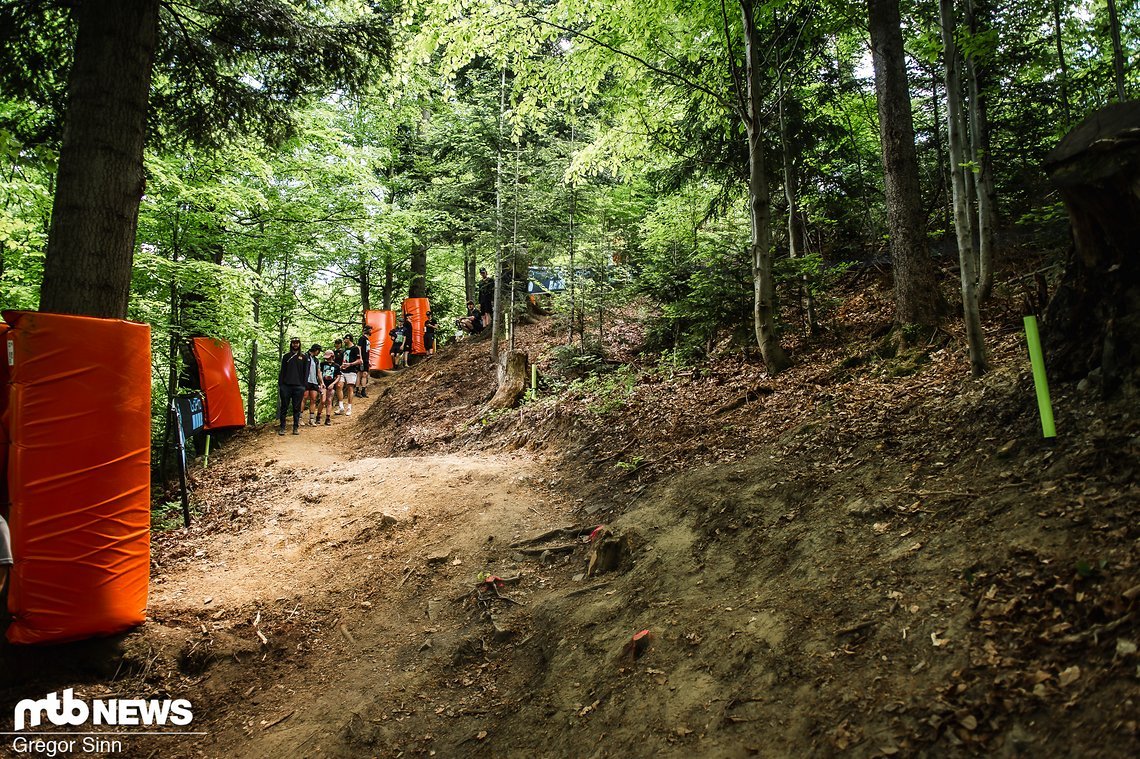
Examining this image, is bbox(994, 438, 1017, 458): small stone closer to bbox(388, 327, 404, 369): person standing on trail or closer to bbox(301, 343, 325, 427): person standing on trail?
bbox(301, 343, 325, 427): person standing on trail

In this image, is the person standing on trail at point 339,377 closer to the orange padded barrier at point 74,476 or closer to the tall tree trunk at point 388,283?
the tall tree trunk at point 388,283

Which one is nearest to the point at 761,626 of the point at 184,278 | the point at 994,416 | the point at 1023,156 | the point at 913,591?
the point at 913,591

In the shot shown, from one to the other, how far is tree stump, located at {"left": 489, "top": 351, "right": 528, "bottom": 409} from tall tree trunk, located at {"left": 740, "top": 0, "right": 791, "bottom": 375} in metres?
5.75

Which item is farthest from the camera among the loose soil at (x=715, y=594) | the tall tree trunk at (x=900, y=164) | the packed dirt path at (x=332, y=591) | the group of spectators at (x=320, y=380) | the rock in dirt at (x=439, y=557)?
the group of spectators at (x=320, y=380)

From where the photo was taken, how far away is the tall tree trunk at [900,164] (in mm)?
7227

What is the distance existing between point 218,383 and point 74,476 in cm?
1119

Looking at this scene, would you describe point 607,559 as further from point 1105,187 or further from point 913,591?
point 1105,187

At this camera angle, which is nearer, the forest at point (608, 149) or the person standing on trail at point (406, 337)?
the forest at point (608, 149)

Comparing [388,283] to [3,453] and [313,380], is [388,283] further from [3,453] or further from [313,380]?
[3,453]

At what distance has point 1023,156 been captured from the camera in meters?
9.20

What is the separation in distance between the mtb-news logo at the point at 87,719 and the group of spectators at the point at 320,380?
10.4 meters

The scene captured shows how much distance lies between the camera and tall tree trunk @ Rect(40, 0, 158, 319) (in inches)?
177

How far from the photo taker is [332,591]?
19.4 feet

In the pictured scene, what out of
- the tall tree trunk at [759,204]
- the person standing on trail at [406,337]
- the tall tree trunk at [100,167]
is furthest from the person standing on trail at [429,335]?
the tall tree trunk at [100,167]
